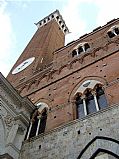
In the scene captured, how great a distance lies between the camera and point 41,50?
59.0ft

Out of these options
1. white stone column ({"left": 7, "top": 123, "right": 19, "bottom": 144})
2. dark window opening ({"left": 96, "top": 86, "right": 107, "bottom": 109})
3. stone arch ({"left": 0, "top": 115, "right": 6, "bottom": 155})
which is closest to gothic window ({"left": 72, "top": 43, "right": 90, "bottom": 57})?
dark window opening ({"left": 96, "top": 86, "right": 107, "bottom": 109})

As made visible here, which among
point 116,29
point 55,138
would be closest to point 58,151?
point 55,138

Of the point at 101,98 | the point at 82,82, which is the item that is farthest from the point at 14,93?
the point at 101,98

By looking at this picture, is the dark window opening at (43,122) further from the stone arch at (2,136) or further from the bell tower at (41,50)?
the bell tower at (41,50)

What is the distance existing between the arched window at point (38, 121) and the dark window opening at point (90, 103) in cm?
159

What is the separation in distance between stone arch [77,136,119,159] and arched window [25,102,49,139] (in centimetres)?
238

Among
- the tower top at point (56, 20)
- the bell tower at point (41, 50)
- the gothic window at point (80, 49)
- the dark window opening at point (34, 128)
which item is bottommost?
the dark window opening at point (34, 128)

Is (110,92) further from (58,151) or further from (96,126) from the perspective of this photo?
(58,151)

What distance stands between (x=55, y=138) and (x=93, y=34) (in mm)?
6694

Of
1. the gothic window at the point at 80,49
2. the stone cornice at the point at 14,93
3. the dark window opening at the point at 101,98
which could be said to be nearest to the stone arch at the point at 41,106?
the stone cornice at the point at 14,93

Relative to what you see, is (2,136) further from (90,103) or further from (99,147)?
(99,147)

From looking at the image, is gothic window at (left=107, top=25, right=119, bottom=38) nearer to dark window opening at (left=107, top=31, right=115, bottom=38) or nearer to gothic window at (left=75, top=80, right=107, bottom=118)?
dark window opening at (left=107, top=31, right=115, bottom=38)

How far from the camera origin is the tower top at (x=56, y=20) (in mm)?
25484

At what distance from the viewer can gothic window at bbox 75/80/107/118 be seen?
27.8 feet
